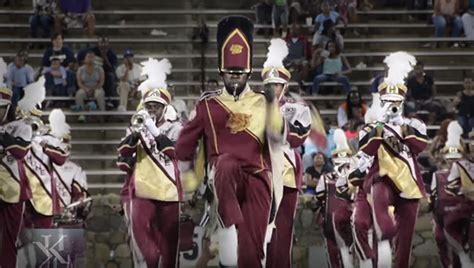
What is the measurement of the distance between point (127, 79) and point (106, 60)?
47 cm

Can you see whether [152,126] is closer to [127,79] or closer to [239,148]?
[239,148]

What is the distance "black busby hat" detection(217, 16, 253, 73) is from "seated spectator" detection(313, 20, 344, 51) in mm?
9224

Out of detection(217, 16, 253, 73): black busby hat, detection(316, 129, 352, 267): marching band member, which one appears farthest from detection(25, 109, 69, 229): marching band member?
detection(217, 16, 253, 73): black busby hat

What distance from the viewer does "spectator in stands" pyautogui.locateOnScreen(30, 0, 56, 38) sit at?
25.9 metres

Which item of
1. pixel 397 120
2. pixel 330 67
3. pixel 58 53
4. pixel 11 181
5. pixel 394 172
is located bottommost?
pixel 11 181

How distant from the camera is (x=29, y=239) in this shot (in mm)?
18500

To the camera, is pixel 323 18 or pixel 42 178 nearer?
pixel 42 178

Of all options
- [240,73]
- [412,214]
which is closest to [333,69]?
[412,214]

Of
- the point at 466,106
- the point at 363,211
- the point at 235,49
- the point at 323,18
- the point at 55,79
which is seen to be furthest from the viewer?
the point at 323,18

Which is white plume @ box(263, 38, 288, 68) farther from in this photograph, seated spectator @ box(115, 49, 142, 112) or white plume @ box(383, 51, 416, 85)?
seated spectator @ box(115, 49, 142, 112)

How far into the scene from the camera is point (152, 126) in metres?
17.3

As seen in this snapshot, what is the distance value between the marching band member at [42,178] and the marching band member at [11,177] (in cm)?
72

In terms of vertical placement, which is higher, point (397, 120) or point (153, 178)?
point (397, 120)

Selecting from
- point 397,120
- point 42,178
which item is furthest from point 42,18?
point 397,120
